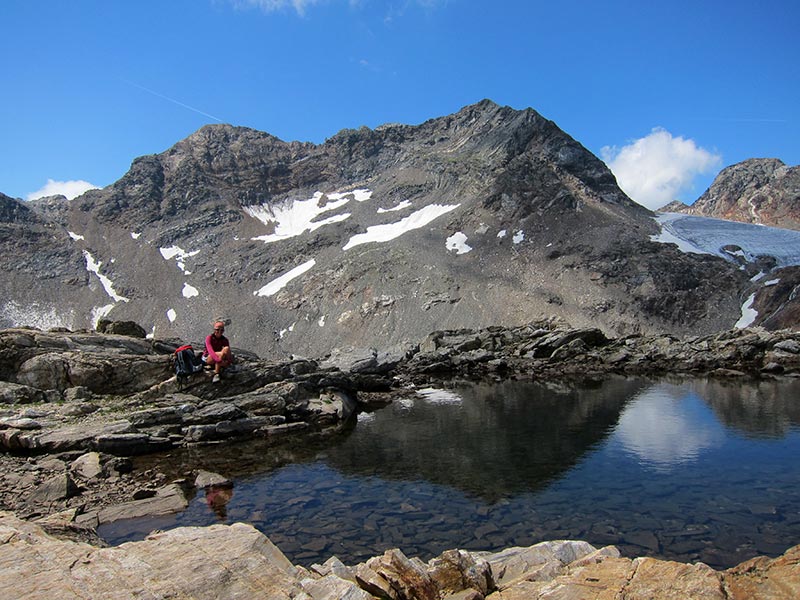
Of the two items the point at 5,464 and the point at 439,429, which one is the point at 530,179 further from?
the point at 5,464

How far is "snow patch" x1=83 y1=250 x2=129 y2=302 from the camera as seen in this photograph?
8969 centimetres

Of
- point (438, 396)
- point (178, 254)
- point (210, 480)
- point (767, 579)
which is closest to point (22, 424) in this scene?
point (210, 480)

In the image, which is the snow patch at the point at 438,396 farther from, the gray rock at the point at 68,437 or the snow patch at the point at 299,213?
the snow patch at the point at 299,213

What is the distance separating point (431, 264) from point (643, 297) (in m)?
29.9

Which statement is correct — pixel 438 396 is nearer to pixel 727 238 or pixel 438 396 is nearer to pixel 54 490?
pixel 54 490

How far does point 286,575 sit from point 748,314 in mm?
72497

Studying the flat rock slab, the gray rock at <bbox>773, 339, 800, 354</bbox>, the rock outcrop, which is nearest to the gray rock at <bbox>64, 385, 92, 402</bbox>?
the rock outcrop

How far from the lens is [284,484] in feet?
54.6

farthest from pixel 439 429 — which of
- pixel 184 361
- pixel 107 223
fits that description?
pixel 107 223

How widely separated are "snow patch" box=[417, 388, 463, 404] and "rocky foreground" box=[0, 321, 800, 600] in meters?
1.83

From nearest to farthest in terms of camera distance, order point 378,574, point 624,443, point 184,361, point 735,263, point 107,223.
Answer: point 378,574 → point 624,443 → point 184,361 → point 735,263 → point 107,223

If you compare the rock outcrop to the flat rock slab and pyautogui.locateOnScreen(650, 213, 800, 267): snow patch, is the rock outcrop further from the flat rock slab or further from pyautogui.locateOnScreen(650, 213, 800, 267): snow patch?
pyautogui.locateOnScreen(650, 213, 800, 267): snow patch

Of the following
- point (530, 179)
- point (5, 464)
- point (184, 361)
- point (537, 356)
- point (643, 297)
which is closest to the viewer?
point (5, 464)

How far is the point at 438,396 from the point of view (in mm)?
35031
